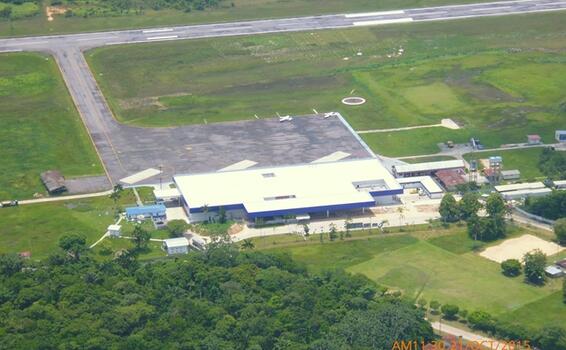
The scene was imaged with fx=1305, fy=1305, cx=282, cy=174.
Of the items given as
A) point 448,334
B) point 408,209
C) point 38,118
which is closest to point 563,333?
point 448,334

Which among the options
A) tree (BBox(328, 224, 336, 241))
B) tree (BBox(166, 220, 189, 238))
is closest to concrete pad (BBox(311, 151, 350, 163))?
tree (BBox(328, 224, 336, 241))

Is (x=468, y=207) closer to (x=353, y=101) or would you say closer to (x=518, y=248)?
(x=518, y=248)

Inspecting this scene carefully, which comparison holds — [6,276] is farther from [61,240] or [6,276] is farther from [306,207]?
[306,207]

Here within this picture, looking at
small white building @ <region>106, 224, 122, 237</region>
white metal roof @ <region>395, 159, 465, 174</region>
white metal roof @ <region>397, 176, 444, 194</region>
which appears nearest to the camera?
small white building @ <region>106, 224, 122, 237</region>

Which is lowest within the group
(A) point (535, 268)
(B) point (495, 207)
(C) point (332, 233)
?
(A) point (535, 268)

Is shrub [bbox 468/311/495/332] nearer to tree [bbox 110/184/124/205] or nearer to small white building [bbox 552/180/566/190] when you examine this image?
small white building [bbox 552/180/566/190]

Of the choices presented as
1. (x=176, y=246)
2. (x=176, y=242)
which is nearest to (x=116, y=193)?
(x=176, y=242)
